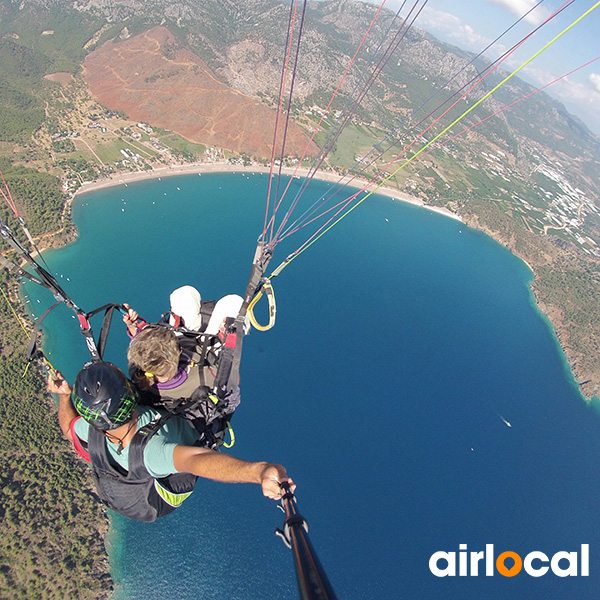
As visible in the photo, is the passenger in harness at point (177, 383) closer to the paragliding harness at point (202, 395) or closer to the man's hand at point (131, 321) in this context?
the paragliding harness at point (202, 395)

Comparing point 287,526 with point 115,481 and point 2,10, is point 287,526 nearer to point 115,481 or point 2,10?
point 115,481

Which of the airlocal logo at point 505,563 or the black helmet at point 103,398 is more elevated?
the black helmet at point 103,398

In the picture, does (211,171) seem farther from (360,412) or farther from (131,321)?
(131,321)

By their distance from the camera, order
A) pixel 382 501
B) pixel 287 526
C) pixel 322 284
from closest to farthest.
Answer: pixel 287 526, pixel 382 501, pixel 322 284

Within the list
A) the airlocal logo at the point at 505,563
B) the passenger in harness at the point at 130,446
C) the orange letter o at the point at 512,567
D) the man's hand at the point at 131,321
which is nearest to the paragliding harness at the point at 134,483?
the passenger in harness at the point at 130,446

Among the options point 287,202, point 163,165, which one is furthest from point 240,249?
point 163,165

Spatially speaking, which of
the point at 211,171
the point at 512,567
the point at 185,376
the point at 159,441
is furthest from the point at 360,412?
the point at 211,171

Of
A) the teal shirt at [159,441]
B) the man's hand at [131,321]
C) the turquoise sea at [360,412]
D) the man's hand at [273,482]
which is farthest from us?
the turquoise sea at [360,412]
